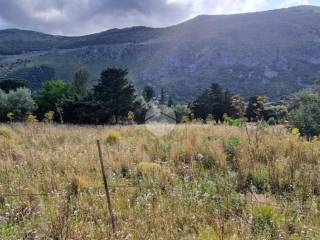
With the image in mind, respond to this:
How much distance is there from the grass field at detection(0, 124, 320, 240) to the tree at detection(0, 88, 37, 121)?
2561cm

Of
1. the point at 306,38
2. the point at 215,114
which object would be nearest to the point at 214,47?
the point at 306,38

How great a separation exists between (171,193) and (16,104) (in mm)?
30650

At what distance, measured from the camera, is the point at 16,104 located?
32.3 metres

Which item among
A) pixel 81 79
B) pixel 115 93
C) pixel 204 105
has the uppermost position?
pixel 81 79

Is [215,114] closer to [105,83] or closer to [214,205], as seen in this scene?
[105,83]

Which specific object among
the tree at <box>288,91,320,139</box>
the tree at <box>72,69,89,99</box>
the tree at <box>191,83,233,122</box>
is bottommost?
the tree at <box>191,83,233,122</box>

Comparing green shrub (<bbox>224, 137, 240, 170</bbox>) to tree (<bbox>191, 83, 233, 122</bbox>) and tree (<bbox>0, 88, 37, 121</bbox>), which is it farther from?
tree (<bbox>191, 83, 233, 122</bbox>)

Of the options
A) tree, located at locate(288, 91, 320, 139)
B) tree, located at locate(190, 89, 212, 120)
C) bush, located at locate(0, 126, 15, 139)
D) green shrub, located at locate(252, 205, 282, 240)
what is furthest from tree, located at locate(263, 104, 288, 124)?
green shrub, located at locate(252, 205, 282, 240)

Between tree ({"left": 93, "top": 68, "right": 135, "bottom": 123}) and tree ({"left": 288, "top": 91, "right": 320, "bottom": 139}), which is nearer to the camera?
tree ({"left": 288, "top": 91, "right": 320, "bottom": 139})

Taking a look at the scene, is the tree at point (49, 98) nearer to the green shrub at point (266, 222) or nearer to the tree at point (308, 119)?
the tree at point (308, 119)

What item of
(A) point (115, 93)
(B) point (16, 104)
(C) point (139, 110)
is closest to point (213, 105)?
(C) point (139, 110)

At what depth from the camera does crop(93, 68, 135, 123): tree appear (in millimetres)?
35500

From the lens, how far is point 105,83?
3700cm

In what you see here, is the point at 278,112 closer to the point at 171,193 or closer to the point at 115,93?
the point at 115,93
